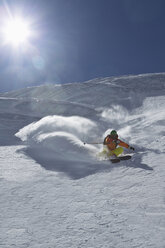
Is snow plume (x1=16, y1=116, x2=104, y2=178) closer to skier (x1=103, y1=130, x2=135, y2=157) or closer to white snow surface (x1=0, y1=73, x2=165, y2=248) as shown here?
white snow surface (x1=0, y1=73, x2=165, y2=248)

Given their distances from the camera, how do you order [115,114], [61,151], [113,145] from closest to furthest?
1. [113,145]
2. [61,151]
3. [115,114]

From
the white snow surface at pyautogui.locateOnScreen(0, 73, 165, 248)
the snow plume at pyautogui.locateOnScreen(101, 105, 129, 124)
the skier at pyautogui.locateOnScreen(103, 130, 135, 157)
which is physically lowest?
the white snow surface at pyautogui.locateOnScreen(0, 73, 165, 248)

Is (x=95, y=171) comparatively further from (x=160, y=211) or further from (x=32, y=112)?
(x=32, y=112)

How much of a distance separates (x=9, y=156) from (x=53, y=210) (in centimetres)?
515

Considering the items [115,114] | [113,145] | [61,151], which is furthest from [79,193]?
[115,114]

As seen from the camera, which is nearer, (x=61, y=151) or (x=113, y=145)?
(x=113, y=145)

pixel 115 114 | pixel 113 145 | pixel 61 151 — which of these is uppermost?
pixel 115 114

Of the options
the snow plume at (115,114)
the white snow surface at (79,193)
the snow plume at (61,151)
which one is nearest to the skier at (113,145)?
the white snow surface at (79,193)

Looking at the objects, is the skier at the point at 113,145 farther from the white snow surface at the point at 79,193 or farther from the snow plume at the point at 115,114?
the snow plume at the point at 115,114

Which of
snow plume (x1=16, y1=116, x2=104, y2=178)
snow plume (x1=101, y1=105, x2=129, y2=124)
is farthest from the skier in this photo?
snow plume (x1=101, y1=105, x2=129, y2=124)

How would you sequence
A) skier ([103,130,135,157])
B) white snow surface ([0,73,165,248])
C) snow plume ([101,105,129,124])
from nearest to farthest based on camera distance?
white snow surface ([0,73,165,248]) → skier ([103,130,135,157]) → snow plume ([101,105,129,124])

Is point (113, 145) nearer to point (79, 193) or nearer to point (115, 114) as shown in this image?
point (79, 193)

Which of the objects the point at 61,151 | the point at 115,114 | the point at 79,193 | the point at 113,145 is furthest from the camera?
the point at 115,114

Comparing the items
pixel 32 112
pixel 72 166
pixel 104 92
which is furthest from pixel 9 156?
pixel 104 92
